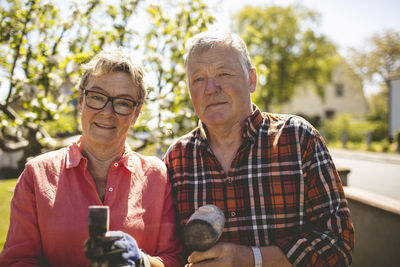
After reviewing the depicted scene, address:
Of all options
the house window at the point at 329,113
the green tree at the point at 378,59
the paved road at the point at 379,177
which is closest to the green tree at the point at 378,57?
the green tree at the point at 378,59

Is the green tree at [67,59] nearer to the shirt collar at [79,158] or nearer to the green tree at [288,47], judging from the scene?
the shirt collar at [79,158]

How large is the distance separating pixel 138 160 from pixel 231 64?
3.24ft

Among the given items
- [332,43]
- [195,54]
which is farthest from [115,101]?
[332,43]

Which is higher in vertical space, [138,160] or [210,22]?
[210,22]

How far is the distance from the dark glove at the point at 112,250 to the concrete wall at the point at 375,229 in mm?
2769

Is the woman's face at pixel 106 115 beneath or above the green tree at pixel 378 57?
beneath

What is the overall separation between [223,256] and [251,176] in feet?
1.87

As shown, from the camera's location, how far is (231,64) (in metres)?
2.17

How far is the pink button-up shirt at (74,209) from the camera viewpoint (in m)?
1.77

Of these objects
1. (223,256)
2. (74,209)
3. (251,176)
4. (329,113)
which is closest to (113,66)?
(74,209)

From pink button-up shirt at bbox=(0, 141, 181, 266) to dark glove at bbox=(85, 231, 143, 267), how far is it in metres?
0.53

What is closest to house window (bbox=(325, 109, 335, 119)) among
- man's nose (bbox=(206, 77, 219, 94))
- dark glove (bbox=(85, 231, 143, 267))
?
man's nose (bbox=(206, 77, 219, 94))

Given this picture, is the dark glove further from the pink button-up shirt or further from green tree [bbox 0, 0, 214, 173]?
green tree [bbox 0, 0, 214, 173]

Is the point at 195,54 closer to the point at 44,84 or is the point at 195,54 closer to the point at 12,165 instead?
the point at 44,84
